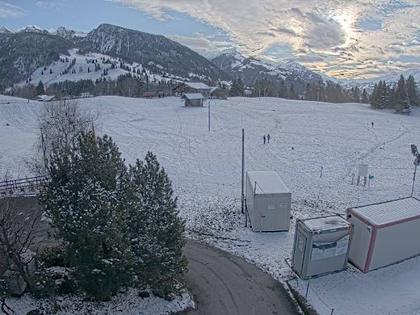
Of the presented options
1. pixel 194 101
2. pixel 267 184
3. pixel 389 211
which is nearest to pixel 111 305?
pixel 267 184

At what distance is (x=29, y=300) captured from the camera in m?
15.4

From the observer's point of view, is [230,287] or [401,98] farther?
[401,98]

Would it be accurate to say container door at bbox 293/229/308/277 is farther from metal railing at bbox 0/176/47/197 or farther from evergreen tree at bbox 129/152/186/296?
metal railing at bbox 0/176/47/197

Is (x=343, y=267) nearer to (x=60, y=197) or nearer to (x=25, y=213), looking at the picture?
(x=60, y=197)

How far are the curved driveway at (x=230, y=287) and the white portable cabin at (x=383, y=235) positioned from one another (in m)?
4.31

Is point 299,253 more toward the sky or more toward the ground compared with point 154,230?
more toward the ground

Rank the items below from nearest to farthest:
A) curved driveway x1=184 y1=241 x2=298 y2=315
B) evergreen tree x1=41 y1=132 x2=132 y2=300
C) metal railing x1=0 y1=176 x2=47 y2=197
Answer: evergreen tree x1=41 y1=132 x2=132 y2=300
curved driveway x1=184 y1=241 x2=298 y2=315
metal railing x1=0 y1=176 x2=47 y2=197

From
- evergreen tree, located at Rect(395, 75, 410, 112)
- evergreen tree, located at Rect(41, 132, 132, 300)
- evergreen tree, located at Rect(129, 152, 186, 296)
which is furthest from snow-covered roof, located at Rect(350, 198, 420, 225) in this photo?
evergreen tree, located at Rect(395, 75, 410, 112)

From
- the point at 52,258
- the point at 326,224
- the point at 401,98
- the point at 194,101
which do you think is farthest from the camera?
the point at 401,98

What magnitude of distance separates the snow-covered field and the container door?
0.70 m

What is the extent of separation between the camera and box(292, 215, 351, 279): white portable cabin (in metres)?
17.8

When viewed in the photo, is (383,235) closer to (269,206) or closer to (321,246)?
(321,246)

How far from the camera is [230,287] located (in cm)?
1812

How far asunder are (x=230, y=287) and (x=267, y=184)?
7.63 m
